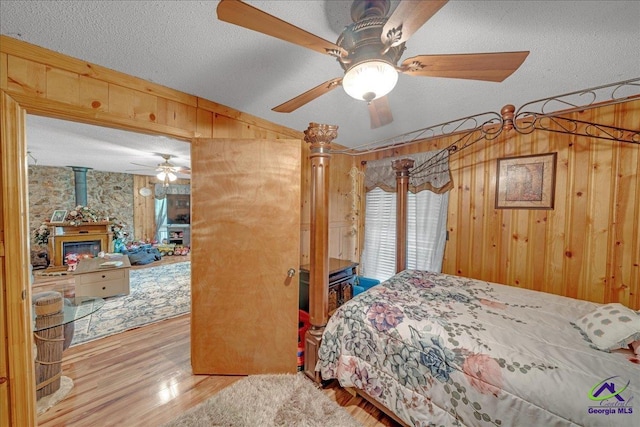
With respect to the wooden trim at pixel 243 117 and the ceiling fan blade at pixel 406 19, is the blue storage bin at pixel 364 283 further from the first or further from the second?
the ceiling fan blade at pixel 406 19

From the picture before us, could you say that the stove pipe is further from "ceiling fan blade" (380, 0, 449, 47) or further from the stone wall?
"ceiling fan blade" (380, 0, 449, 47)

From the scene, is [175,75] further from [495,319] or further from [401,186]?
[495,319]

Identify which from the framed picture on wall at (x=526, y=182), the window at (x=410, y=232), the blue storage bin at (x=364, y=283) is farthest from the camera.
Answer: the blue storage bin at (x=364, y=283)

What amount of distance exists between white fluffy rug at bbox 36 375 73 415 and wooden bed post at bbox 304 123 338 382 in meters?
1.79

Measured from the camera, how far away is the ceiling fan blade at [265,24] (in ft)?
2.52

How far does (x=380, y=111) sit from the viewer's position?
1.48 m

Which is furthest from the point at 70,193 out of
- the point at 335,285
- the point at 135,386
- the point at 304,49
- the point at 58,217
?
the point at 304,49

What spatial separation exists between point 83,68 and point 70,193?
6.02 metres

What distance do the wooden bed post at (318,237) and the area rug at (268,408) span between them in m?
0.18

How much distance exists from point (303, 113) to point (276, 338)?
6.77ft

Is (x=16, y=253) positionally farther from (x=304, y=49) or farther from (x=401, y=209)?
(x=401, y=209)

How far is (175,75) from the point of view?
64.6 inches

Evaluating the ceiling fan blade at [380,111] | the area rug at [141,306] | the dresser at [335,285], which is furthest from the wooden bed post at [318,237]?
the area rug at [141,306]

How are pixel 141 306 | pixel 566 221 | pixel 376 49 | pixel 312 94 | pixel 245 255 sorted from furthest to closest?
pixel 141 306 → pixel 566 221 → pixel 245 255 → pixel 312 94 → pixel 376 49
